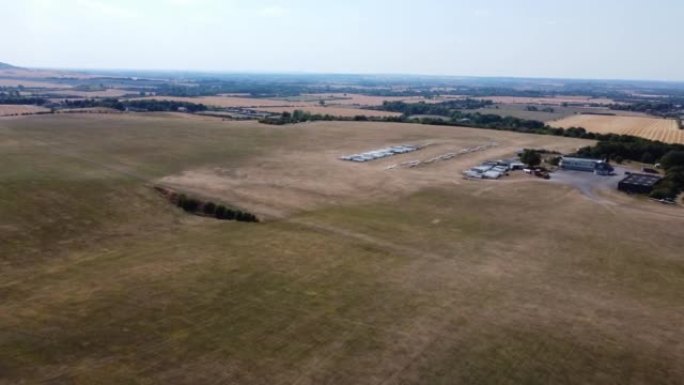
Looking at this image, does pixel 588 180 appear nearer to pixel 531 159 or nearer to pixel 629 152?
pixel 531 159

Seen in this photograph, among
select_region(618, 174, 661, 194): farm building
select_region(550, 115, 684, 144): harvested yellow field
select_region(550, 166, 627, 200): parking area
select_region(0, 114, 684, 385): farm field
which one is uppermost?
select_region(618, 174, 661, 194): farm building

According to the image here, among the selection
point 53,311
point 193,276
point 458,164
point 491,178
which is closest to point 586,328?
point 193,276

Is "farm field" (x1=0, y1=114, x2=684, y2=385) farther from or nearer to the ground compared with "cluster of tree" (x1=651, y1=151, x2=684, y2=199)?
nearer to the ground

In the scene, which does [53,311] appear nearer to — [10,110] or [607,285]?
[607,285]

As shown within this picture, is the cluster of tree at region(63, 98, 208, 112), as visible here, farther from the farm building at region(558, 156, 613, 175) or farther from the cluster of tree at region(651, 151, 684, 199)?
the cluster of tree at region(651, 151, 684, 199)

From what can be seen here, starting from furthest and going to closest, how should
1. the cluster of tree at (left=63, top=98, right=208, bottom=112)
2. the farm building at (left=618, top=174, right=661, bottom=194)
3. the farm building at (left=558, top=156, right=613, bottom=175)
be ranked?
the cluster of tree at (left=63, top=98, right=208, bottom=112)
the farm building at (left=558, top=156, right=613, bottom=175)
the farm building at (left=618, top=174, right=661, bottom=194)

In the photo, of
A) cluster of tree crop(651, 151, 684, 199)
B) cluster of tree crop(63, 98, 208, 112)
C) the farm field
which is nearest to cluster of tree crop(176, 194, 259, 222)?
the farm field

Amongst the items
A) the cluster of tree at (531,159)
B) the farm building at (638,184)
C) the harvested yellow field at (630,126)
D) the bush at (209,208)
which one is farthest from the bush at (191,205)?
the harvested yellow field at (630,126)
